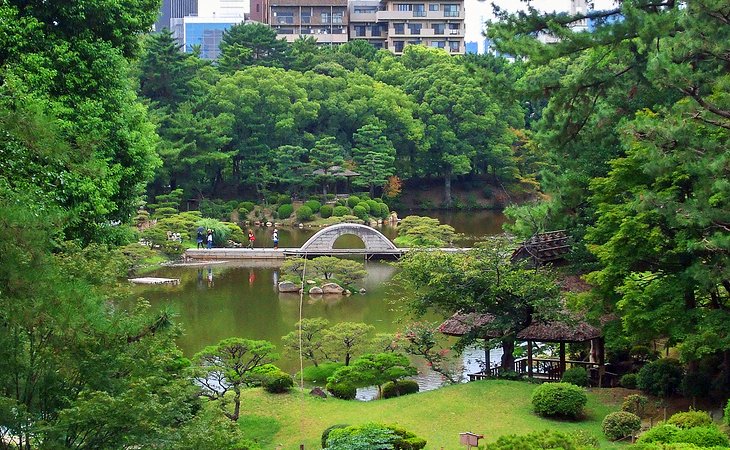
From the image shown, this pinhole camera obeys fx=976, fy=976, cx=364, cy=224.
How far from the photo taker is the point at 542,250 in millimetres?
17828

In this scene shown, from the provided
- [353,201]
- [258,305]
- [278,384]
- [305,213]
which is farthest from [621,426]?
[353,201]

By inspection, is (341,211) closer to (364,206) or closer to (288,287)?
(364,206)

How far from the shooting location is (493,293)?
16219mm

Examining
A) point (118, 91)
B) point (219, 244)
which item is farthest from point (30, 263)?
point (219, 244)

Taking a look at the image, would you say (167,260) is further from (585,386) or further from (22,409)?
(22,409)

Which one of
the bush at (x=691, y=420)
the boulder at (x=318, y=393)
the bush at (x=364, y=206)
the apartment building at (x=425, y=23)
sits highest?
the apartment building at (x=425, y=23)

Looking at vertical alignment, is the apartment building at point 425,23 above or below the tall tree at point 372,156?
above

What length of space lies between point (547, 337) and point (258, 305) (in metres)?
10.6

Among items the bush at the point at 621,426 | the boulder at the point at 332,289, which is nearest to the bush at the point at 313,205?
the boulder at the point at 332,289

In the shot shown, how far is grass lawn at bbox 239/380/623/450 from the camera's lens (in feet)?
43.5

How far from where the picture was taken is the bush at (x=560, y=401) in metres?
13.6

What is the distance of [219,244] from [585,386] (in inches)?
830

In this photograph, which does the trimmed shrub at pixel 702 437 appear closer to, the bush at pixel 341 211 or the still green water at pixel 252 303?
the still green water at pixel 252 303

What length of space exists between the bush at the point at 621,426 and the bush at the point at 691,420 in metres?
0.75
